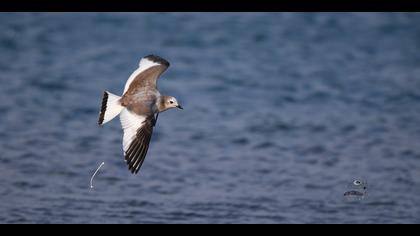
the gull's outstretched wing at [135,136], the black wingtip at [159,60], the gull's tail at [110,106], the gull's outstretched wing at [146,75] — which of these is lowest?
the gull's outstretched wing at [135,136]

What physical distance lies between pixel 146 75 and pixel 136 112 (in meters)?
0.62

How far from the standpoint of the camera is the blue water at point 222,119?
895cm

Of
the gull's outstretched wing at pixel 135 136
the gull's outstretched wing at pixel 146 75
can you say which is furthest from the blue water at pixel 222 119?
the gull's outstretched wing at pixel 146 75

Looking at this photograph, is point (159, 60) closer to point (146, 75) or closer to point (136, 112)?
point (146, 75)

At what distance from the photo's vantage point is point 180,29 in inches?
594

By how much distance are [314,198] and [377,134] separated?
235 centimetres

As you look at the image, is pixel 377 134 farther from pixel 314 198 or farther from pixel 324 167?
pixel 314 198

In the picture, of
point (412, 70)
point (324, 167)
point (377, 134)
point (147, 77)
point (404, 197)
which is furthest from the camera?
point (412, 70)

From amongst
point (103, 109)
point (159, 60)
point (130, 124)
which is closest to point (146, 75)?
point (159, 60)

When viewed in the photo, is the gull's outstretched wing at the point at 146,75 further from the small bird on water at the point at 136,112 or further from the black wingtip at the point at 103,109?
the black wingtip at the point at 103,109

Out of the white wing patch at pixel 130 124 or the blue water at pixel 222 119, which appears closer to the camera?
the white wing patch at pixel 130 124

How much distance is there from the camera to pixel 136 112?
759 cm

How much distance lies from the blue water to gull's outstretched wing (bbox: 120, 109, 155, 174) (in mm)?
1259

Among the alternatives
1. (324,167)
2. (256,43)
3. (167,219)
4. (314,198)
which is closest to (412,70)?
(256,43)
